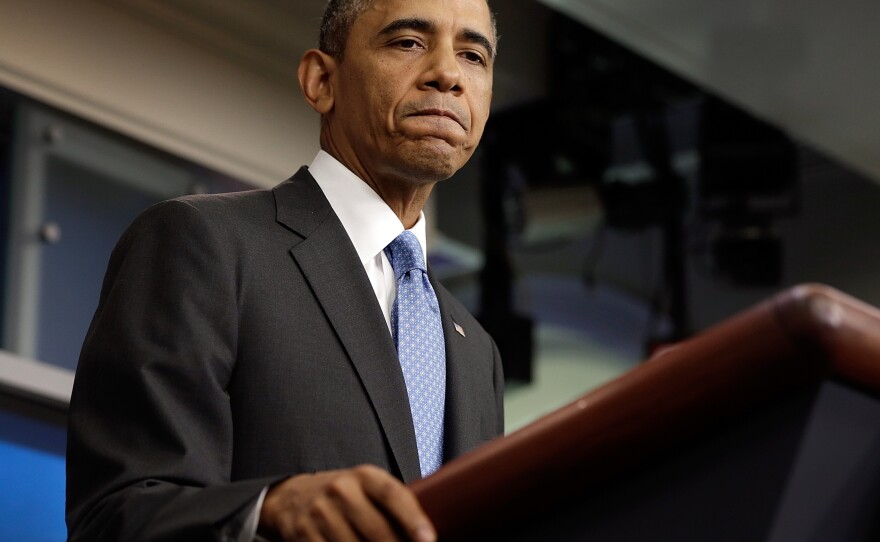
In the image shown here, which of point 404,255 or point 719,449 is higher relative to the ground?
point 404,255

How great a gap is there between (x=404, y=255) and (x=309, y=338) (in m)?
0.23

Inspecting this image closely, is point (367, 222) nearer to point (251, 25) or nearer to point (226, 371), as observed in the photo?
point (226, 371)

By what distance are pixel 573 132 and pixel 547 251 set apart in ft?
→ 2.78

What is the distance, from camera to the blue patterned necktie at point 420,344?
1233 millimetres

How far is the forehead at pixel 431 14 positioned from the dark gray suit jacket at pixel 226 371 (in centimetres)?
27

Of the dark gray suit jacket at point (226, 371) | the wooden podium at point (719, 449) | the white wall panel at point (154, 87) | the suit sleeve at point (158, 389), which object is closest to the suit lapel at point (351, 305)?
the dark gray suit jacket at point (226, 371)

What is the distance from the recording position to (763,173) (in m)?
4.71

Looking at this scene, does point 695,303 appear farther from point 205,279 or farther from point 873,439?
point 873,439

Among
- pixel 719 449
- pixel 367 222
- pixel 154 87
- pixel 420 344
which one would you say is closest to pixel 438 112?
pixel 367 222

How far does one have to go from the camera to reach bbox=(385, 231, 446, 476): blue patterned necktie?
4.05 feet

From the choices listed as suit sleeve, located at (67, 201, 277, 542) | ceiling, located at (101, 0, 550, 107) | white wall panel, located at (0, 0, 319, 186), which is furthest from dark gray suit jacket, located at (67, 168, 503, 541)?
ceiling, located at (101, 0, 550, 107)

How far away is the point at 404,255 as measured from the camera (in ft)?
4.49

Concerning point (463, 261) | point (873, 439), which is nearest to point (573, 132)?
point (463, 261)

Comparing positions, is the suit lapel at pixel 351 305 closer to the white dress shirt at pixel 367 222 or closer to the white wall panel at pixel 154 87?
the white dress shirt at pixel 367 222
